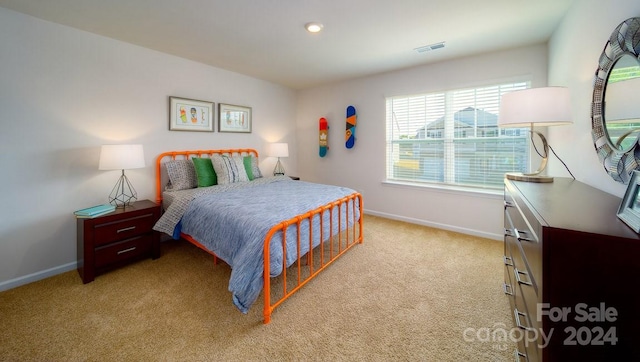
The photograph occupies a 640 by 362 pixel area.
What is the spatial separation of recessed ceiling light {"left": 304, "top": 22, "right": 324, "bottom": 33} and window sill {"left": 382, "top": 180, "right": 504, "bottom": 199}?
2.50m

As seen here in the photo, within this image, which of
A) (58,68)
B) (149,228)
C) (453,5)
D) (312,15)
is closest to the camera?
(453,5)

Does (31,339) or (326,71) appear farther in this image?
(326,71)

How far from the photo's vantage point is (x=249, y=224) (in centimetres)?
189

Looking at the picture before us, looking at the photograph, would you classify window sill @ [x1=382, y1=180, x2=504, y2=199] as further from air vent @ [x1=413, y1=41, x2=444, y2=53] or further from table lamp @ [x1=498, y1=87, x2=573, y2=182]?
air vent @ [x1=413, y1=41, x2=444, y2=53]

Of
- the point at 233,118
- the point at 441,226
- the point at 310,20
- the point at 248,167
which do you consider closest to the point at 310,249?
the point at 248,167

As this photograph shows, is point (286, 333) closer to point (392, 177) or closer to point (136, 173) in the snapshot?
point (136, 173)

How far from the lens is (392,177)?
4133mm

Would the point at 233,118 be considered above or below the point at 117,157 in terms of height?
above

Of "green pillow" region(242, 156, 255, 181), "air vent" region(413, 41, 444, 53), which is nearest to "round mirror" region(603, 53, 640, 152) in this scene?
"air vent" region(413, 41, 444, 53)

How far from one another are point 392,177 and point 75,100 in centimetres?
414

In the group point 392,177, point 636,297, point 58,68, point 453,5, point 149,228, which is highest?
point 453,5

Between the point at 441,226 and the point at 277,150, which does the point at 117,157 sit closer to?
the point at 277,150

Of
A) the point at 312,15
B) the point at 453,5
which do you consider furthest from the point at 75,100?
the point at 453,5

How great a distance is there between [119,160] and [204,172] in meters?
0.92
